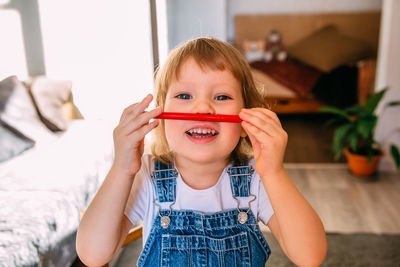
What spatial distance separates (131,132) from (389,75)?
8.16 feet

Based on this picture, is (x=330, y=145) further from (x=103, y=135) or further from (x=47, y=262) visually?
(x=47, y=262)

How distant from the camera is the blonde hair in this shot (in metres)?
0.82

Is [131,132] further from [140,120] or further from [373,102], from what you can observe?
[373,102]

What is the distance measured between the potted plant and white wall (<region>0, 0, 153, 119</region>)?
1.45 metres

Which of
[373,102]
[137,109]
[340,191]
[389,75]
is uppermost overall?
[137,109]

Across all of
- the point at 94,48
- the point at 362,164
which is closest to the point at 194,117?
the point at 94,48

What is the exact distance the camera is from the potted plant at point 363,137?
7.60 feet

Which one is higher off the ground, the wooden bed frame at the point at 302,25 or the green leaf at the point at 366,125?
the wooden bed frame at the point at 302,25

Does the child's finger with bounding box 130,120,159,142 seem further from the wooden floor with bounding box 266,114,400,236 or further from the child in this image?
the wooden floor with bounding box 266,114,400,236

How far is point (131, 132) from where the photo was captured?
0.72m

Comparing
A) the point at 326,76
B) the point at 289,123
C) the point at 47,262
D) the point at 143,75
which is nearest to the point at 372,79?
the point at 326,76

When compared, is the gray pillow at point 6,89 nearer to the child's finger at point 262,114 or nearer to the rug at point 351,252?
the child's finger at point 262,114

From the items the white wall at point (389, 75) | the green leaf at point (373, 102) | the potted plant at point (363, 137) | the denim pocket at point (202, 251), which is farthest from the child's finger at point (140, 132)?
the white wall at point (389, 75)

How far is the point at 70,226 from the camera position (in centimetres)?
109
